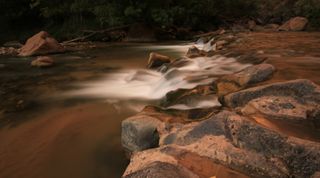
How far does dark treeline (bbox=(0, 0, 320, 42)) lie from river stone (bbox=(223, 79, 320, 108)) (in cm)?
1582

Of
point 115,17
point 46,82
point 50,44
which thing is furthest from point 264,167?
point 115,17

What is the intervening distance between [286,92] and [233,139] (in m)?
1.32

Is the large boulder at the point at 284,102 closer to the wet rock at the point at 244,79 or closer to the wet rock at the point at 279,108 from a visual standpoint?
the wet rock at the point at 279,108

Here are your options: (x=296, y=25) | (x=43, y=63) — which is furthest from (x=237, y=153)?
(x=296, y=25)

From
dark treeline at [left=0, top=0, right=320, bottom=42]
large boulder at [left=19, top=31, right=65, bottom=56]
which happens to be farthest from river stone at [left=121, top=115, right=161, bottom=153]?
dark treeline at [left=0, top=0, right=320, bottom=42]

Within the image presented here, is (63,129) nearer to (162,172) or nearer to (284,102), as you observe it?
(162,172)

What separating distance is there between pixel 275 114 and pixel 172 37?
60.2ft

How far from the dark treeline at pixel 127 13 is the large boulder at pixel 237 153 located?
1682cm

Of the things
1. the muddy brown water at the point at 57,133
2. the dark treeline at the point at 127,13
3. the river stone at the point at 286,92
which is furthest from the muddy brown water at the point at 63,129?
the dark treeline at the point at 127,13

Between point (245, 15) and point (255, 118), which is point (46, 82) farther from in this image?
point (245, 15)

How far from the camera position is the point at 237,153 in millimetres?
2885

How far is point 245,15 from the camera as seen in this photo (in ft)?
96.2

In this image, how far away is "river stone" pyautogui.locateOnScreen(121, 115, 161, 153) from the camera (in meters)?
3.80

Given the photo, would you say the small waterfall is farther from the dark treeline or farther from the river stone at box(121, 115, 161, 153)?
the dark treeline
